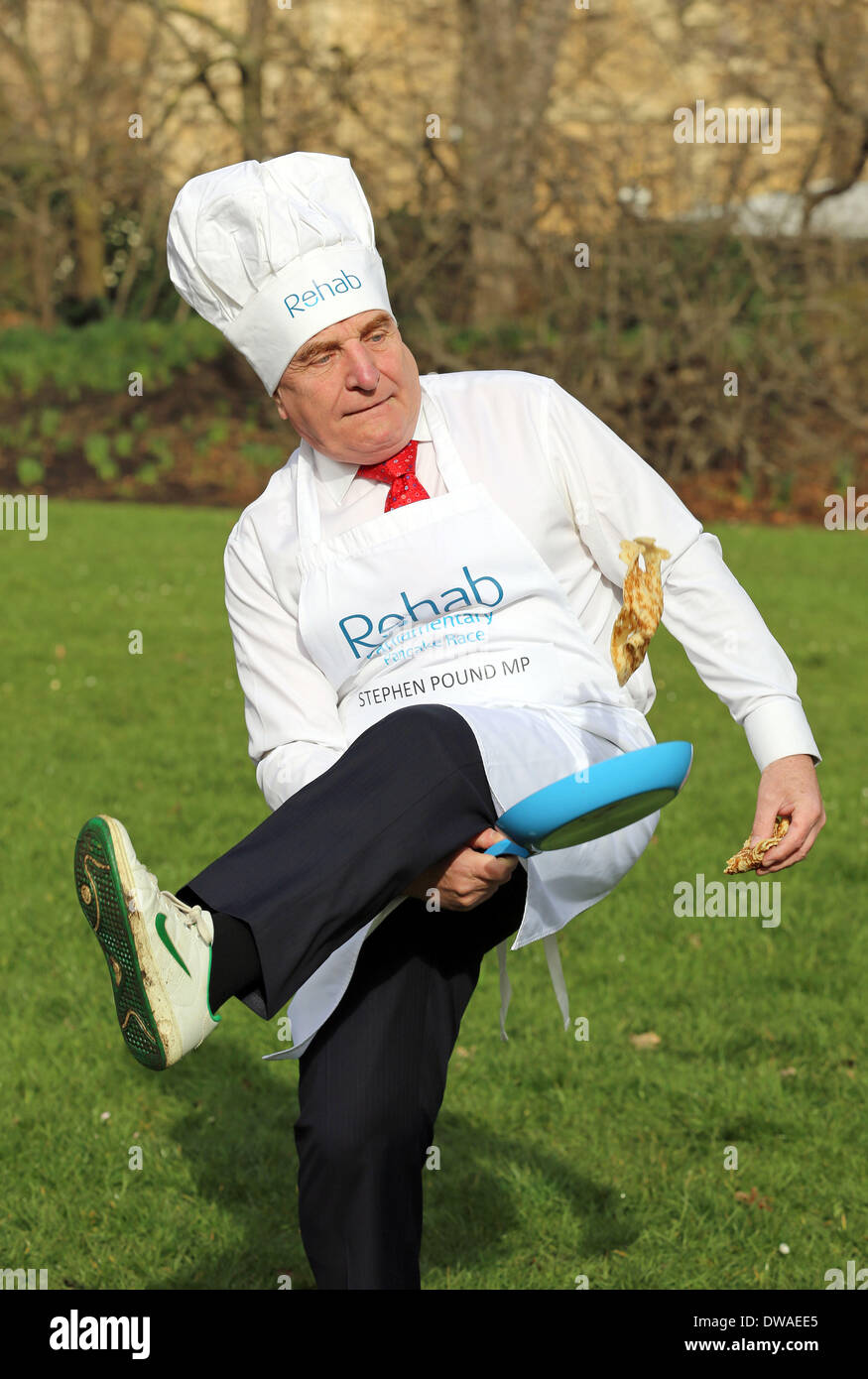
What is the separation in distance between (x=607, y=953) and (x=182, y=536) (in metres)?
8.26

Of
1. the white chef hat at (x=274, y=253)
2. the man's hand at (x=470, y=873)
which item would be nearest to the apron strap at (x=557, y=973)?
the man's hand at (x=470, y=873)

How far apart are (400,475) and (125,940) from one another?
43.5 inches

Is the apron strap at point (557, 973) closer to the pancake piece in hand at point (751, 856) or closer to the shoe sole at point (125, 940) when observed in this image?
the pancake piece in hand at point (751, 856)

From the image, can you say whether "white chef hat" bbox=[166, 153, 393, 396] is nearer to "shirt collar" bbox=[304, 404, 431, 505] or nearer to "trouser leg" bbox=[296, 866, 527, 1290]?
"shirt collar" bbox=[304, 404, 431, 505]

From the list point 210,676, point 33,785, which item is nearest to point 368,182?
point 210,676

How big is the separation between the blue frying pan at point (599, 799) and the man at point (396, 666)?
0.54 ft

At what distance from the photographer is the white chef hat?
3.12 m

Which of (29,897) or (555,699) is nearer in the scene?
(555,699)

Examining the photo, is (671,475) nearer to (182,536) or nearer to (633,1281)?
(182,536)

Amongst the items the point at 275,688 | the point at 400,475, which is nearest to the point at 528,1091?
the point at 275,688

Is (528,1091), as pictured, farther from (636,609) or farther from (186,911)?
(186,911)

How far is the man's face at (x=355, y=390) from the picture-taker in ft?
10.2

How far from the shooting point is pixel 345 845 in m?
2.62
